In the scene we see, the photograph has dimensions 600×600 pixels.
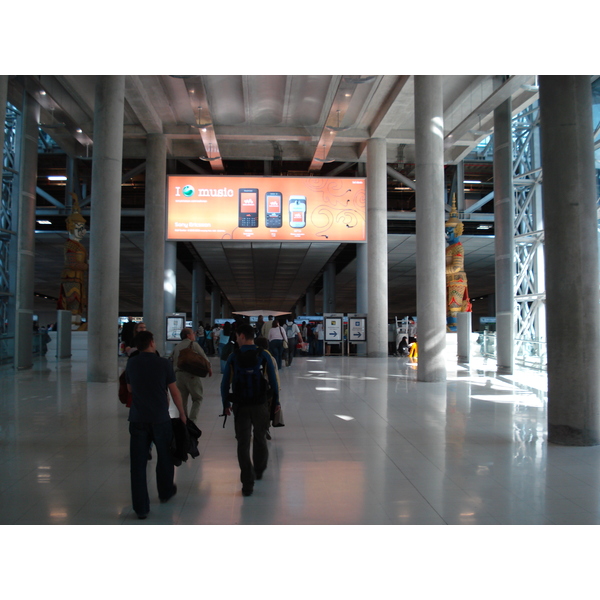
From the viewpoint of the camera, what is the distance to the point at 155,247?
24.2m

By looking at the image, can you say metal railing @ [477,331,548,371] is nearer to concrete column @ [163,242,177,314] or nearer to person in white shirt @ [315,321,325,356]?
person in white shirt @ [315,321,325,356]

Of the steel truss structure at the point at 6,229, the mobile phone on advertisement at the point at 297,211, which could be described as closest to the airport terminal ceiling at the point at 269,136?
the mobile phone on advertisement at the point at 297,211

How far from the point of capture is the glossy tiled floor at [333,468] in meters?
4.52

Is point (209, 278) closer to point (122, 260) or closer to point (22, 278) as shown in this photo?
point (122, 260)

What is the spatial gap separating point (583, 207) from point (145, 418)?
6207 mm

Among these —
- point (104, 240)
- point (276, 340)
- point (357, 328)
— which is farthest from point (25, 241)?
point (357, 328)

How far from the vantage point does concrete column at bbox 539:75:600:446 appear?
284 inches

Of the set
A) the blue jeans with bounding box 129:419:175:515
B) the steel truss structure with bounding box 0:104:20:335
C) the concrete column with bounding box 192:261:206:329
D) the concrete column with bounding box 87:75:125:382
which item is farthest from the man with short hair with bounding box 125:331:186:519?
the concrete column with bounding box 192:261:206:329

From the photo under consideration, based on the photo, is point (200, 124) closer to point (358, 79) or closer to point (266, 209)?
point (266, 209)

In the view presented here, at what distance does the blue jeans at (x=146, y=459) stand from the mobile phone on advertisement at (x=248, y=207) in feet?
70.5

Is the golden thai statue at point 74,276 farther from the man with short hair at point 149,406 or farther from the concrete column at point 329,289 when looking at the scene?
the man with short hair at point 149,406

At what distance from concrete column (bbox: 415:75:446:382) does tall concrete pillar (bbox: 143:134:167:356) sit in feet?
42.5

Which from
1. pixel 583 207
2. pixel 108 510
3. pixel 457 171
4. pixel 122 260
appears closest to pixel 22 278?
pixel 108 510

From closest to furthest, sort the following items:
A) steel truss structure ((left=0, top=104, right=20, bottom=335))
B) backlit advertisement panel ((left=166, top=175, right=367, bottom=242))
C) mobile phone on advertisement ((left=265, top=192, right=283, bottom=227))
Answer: steel truss structure ((left=0, top=104, right=20, bottom=335))
backlit advertisement panel ((left=166, top=175, right=367, bottom=242))
mobile phone on advertisement ((left=265, top=192, right=283, bottom=227))
